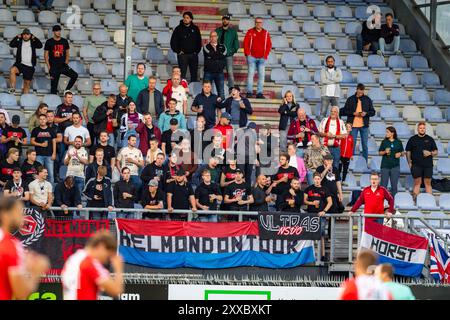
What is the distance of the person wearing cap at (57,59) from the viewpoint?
24109 millimetres

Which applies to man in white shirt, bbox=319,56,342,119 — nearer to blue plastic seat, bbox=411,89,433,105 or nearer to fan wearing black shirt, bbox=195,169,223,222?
blue plastic seat, bbox=411,89,433,105

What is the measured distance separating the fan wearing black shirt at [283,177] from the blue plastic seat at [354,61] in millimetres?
5740

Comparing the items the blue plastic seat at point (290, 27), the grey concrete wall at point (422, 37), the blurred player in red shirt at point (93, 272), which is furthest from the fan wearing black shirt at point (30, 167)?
the grey concrete wall at point (422, 37)

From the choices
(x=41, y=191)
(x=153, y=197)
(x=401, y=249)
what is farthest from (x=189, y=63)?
(x=401, y=249)

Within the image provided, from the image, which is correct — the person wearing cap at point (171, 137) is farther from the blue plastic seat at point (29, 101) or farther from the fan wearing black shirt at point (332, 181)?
the blue plastic seat at point (29, 101)

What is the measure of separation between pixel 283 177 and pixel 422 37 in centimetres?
777

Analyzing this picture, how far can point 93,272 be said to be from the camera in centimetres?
1111

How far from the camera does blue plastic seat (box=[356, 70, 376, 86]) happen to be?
26.2 m

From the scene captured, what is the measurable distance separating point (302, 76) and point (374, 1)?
363cm

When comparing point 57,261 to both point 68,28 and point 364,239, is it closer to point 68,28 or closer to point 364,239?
point 364,239

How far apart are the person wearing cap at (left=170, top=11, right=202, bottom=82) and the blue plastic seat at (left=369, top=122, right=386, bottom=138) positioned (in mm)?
3596

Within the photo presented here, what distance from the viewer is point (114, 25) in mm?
26359

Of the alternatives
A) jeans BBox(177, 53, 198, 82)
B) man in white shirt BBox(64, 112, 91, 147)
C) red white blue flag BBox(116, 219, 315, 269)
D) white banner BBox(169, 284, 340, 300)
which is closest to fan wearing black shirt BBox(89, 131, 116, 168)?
man in white shirt BBox(64, 112, 91, 147)
